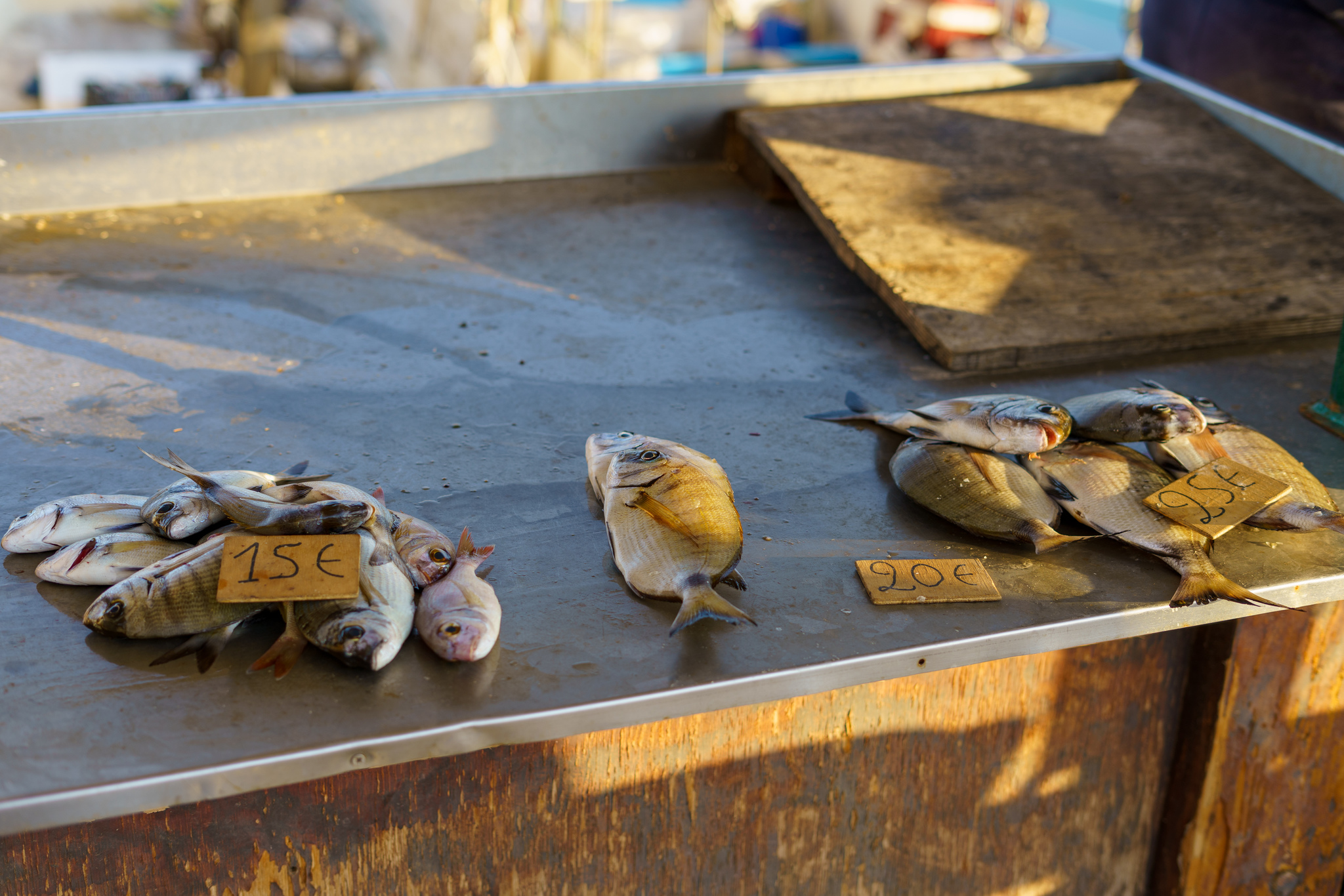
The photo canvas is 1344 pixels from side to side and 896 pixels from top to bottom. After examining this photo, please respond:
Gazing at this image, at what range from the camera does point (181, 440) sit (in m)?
2.12

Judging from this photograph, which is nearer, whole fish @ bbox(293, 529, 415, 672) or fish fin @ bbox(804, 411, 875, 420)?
whole fish @ bbox(293, 529, 415, 672)

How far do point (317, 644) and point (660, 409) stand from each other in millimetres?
1089

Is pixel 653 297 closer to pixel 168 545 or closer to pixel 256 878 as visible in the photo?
pixel 168 545

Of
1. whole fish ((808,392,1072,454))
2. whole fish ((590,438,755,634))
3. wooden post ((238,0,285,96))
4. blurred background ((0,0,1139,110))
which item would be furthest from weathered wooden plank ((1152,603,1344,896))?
wooden post ((238,0,285,96))

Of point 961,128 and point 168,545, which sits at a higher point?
point 961,128

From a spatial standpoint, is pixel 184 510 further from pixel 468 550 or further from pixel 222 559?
pixel 468 550

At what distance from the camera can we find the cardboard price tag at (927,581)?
1712 millimetres

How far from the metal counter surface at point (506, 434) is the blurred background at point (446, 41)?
393 centimetres

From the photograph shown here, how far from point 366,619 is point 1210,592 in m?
1.39

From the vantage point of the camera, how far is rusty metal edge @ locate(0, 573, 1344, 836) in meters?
1.26

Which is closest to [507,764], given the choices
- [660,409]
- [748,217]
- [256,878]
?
[256,878]

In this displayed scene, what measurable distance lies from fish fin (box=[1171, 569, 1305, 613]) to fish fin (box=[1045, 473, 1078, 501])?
26 cm

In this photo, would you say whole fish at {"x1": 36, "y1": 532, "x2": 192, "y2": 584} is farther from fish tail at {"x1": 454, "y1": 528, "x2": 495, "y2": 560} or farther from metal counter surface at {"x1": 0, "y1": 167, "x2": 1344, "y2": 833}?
fish tail at {"x1": 454, "y1": 528, "x2": 495, "y2": 560}

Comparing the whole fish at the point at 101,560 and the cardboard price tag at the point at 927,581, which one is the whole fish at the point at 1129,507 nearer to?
the cardboard price tag at the point at 927,581
